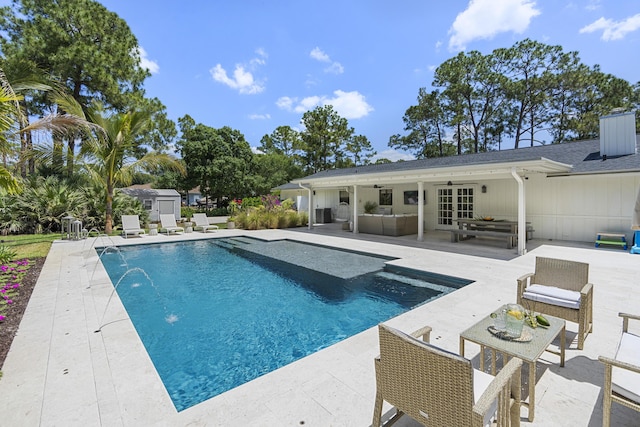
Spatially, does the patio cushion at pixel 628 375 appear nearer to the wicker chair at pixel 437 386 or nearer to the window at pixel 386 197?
the wicker chair at pixel 437 386

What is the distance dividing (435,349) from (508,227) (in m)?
10.1

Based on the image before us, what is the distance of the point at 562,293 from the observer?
344 cm

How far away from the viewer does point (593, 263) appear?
6930 mm

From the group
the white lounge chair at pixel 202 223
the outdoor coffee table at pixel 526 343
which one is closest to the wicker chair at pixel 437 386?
the outdoor coffee table at pixel 526 343

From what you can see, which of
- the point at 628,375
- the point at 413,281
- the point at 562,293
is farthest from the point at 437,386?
the point at 413,281

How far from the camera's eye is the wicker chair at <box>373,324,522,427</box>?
150 centimetres

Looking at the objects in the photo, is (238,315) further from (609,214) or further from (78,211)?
(78,211)

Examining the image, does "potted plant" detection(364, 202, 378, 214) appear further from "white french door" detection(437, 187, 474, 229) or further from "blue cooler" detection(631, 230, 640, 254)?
"blue cooler" detection(631, 230, 640, 254)

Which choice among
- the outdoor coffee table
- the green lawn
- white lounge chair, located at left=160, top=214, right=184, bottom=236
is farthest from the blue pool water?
white lounge chair, located at left=160, top=214, right=184, bottom=236

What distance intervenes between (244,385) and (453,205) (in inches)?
509

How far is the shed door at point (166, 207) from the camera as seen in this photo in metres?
18.8

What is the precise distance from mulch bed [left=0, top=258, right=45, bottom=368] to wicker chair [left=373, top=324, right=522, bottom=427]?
12.3ft

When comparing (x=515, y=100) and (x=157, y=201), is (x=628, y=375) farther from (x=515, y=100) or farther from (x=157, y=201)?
(x=515, y=100)

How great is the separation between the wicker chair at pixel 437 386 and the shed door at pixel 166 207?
19.9 metres
